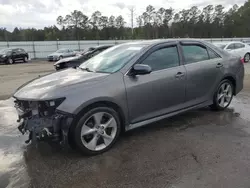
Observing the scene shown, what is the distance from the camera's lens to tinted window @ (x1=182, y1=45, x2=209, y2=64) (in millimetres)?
4441

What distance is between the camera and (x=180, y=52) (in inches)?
172

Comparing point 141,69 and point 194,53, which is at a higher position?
point 194,53

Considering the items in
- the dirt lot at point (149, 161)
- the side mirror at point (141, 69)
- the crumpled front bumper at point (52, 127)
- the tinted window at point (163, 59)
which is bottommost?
the dirt lot at point (149, 161)

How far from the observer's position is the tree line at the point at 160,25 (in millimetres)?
71312

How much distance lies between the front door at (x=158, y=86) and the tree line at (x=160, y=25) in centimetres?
6713

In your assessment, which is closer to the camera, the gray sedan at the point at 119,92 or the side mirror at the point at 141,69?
the gray sedan at the point at 119,92

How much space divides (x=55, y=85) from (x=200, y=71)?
8.65 ft

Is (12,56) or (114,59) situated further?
(12,56)

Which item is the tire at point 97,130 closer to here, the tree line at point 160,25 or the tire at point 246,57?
the tire at point 246,57

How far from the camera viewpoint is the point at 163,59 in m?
4.13

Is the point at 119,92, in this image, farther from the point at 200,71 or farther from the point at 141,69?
the point at 200,71

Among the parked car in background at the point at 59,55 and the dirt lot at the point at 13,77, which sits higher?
the parked car in background at the point at 59,55

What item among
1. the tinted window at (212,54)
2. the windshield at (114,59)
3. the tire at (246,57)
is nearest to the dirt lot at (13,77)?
the windshield at (114,59)

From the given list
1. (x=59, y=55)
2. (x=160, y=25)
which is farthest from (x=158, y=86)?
(x=160, y=25)
